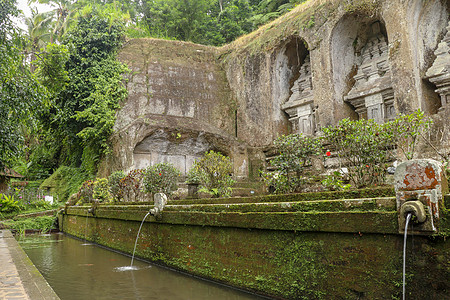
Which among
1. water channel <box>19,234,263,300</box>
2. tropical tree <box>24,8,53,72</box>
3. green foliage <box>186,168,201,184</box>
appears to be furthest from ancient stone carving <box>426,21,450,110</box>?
tropical tree <box>24,8,53,72</box>

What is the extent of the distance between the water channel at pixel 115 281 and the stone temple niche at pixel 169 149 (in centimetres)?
606

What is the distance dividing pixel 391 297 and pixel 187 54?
1490cm

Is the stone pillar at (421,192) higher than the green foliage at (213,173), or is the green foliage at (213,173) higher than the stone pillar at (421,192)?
the green foliage at (213,173)

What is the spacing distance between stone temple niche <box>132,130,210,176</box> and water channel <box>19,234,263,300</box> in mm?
6058

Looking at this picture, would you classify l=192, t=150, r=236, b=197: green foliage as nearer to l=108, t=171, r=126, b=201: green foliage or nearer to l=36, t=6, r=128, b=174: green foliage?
l=108, t=171, r=126, b=201: green foliage

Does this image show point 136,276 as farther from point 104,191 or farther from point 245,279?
point 104,191

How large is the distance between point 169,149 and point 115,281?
909 cm

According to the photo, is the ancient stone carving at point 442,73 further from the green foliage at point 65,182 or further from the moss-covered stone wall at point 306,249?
the green foliage at point 65,182

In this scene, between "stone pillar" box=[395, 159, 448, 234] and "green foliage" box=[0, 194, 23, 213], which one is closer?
"stone pillar" box=[395, 159, 448, 234]

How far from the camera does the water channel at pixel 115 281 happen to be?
4.73m

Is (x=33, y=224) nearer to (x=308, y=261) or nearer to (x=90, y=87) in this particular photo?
(x=90, y=87)

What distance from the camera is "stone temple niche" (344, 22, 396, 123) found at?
11500mm

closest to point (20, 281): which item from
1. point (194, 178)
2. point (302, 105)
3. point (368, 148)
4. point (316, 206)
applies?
point (316, 206)

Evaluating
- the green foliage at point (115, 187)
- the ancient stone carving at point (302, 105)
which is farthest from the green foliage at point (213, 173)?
the ancient stone carving at point (302, 105)
